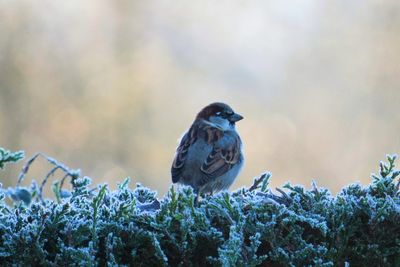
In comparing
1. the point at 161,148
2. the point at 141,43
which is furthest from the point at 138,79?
the point at 161,148

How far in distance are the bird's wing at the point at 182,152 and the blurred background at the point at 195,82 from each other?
4.73 metres

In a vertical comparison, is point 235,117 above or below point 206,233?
above

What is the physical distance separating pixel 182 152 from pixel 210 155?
0.60 ft

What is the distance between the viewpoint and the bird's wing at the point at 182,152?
15.1 feet

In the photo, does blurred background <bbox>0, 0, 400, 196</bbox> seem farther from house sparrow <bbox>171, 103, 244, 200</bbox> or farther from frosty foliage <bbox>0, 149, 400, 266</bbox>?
frosty foliage <bbox>0, 149, 400, 266</bbox>

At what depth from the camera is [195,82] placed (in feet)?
37.0

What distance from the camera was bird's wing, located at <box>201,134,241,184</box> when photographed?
4566 millimetres

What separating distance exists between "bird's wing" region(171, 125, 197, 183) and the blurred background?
473 centimetres

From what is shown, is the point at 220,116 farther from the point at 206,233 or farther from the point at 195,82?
the point at 195,82

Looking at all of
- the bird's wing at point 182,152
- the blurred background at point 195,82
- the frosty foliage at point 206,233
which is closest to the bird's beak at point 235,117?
the bird's wing at point 182,152

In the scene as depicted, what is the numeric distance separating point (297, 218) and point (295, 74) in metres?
10.2

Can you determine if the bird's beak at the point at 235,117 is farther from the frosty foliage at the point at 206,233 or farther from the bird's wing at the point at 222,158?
the frosty foliage at the point at 206,233

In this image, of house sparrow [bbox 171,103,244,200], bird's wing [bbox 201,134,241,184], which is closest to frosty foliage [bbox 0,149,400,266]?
house sparrow [bbox 171,103,244,200]

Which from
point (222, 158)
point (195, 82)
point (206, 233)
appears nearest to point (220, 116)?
point (222, 158)
